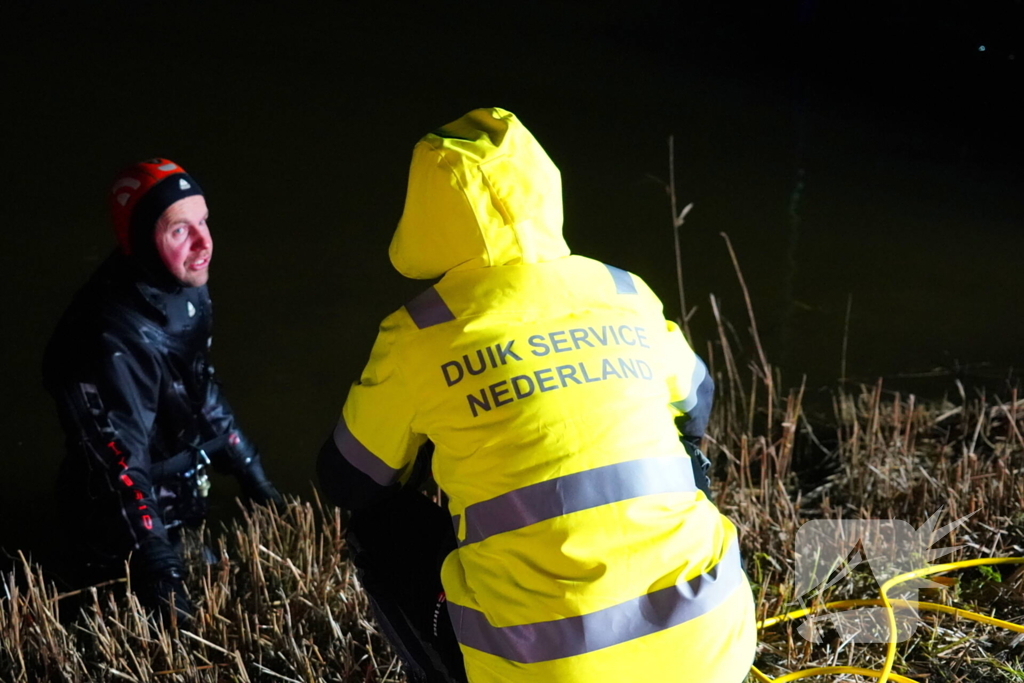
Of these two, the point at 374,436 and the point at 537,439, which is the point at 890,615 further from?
the point at 374,436

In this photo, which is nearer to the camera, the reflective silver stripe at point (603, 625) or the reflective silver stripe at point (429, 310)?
the reflective silver stripe at point (603, 625)

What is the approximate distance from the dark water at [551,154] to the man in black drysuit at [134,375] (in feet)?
1.92

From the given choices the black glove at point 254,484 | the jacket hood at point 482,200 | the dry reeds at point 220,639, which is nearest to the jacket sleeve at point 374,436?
the jacket hood at point 482,200

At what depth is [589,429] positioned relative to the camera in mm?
1935

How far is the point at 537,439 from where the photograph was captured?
1923 mm

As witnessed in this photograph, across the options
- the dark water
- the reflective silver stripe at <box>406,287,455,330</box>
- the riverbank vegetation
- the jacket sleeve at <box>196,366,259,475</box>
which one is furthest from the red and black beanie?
the reflective silver stripe at <box>406,287,455,330</box>

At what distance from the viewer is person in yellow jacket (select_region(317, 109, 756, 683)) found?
190cm

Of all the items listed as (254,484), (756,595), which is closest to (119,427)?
(254,484)

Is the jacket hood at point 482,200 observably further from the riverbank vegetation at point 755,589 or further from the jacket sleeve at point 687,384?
the riverbank vegetation at point 755,589

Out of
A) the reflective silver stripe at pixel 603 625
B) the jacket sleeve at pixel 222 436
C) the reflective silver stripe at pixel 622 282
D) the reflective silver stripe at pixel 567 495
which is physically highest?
the reflective silver stripe at pixel 622 282

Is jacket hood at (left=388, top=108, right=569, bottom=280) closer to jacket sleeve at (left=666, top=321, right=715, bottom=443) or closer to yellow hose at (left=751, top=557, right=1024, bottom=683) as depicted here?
jacket sleeve at (left=666, top=321, right=715, bottom=443)

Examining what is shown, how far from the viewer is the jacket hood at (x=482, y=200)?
2.03 metres

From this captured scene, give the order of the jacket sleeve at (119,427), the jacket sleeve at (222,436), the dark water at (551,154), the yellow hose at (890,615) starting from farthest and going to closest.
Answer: the dark water at (551,154), the jacket sleeve at (222,436), the jacket sleeve at (119,427), the yellow hose at (890,615)

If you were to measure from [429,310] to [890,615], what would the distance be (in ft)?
5.31
